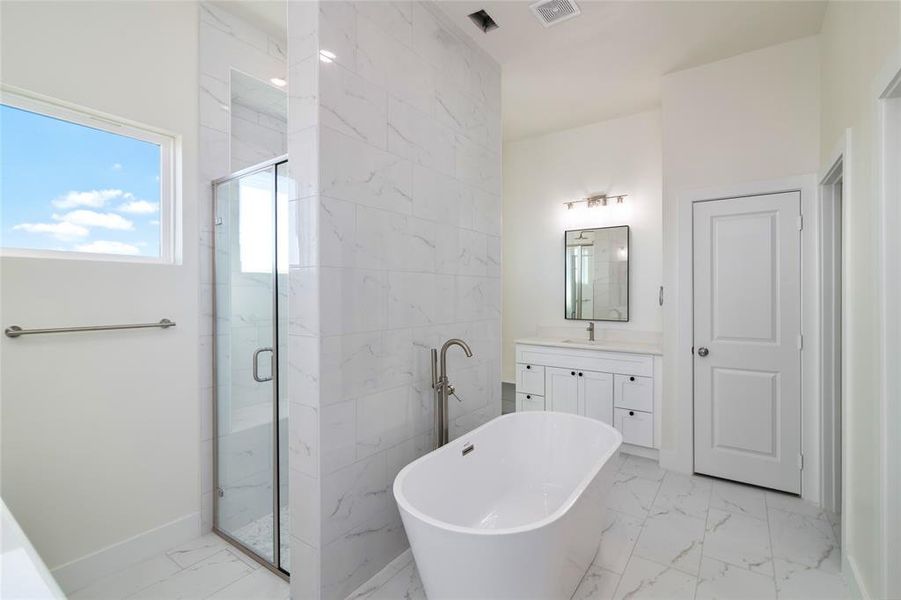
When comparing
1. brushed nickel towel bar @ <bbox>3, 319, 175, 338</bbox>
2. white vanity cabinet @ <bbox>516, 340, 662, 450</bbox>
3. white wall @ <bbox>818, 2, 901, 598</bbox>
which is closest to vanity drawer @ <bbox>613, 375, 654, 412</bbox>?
white vanity cabinet @ <bbox>516, 340, 662, 450</bbox>

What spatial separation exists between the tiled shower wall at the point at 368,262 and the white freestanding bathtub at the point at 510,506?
30cm

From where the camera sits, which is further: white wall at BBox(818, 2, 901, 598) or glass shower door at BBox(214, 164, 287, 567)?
glass shower door at BBox(214, 164, 287, 567)

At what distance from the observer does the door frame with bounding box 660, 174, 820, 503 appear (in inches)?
104

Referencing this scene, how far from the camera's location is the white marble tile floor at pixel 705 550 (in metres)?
1.87

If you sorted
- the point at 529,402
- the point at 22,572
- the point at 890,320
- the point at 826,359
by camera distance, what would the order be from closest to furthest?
the point at 22,572
the point at 890,320
the point at 826,359
the point at 529,402

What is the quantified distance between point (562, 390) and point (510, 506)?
1.54 meters

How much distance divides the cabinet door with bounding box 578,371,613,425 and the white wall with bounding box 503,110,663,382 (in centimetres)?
68

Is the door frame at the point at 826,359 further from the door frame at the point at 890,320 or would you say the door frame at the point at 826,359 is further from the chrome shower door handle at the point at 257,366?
the chrome shower door handle at the point at 257,366

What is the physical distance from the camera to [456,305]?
8.33ft

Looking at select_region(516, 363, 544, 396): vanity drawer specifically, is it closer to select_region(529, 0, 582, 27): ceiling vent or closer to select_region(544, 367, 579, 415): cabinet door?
select_region(544, 367, 579, 415): cabinet door

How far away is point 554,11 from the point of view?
2387 mm

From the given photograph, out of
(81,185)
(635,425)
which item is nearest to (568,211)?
(635,425)

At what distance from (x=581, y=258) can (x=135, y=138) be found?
3564 millimetres

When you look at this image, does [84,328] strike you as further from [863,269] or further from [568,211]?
[568,211]
